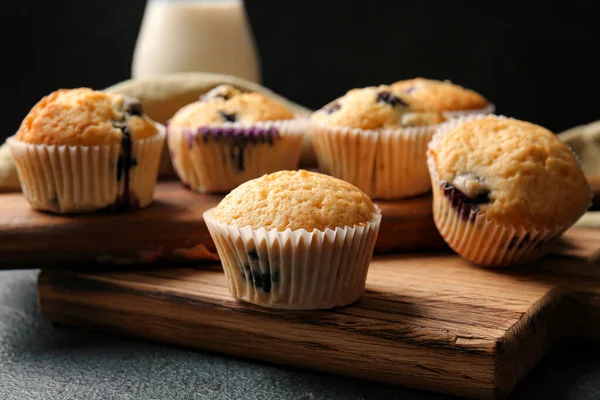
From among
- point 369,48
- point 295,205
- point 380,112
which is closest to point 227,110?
point 380,112

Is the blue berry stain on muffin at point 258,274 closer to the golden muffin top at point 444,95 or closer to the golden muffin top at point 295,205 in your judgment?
the golden muffin top at point 295,205

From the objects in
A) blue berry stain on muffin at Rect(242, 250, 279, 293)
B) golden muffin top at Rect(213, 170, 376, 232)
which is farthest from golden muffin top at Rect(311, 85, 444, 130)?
blue berry stain on muffin at Rect(242, 250, 279, 293)

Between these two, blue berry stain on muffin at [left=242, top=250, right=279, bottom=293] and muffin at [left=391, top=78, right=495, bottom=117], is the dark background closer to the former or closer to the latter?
muffin at [left=391, top=78, right=495, bottom=117]

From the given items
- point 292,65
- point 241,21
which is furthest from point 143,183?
point 292,65

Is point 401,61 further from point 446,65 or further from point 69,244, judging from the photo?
point 69,244

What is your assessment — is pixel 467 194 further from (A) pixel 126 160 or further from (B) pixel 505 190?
(A) pixel 126 160

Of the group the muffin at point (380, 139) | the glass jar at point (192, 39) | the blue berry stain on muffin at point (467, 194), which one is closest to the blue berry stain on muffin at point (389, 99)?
the muffin at point (380, 139)
